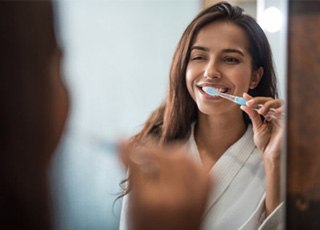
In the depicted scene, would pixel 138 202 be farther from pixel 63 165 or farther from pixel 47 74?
pixel 47 74

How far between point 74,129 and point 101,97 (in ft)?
0.27

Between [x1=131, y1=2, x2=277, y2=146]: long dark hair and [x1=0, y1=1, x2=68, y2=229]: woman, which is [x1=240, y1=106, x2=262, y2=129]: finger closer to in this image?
[x1=131, y1=2, x2=277, y2=146]: long dark hair

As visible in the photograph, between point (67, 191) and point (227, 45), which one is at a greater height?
point (227, 45)

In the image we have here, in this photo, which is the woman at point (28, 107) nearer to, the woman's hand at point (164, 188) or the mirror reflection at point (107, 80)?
the mirror reflection at point (107, 80)

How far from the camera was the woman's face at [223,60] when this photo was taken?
2.69 feet

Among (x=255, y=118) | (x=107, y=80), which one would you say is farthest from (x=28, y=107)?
(x=255, y=118)

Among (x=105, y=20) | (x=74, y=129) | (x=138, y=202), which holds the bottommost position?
(x=138, y=202)

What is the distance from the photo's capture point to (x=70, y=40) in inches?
33.8

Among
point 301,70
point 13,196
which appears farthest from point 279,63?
point 13,196

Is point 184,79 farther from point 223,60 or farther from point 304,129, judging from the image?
point 304,129

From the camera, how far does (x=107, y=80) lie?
0.85m

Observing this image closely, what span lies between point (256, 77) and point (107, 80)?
287mm

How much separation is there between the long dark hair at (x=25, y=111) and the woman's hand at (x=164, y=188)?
180 millimetres

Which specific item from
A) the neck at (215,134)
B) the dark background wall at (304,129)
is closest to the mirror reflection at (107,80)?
the neck at (215,134)
